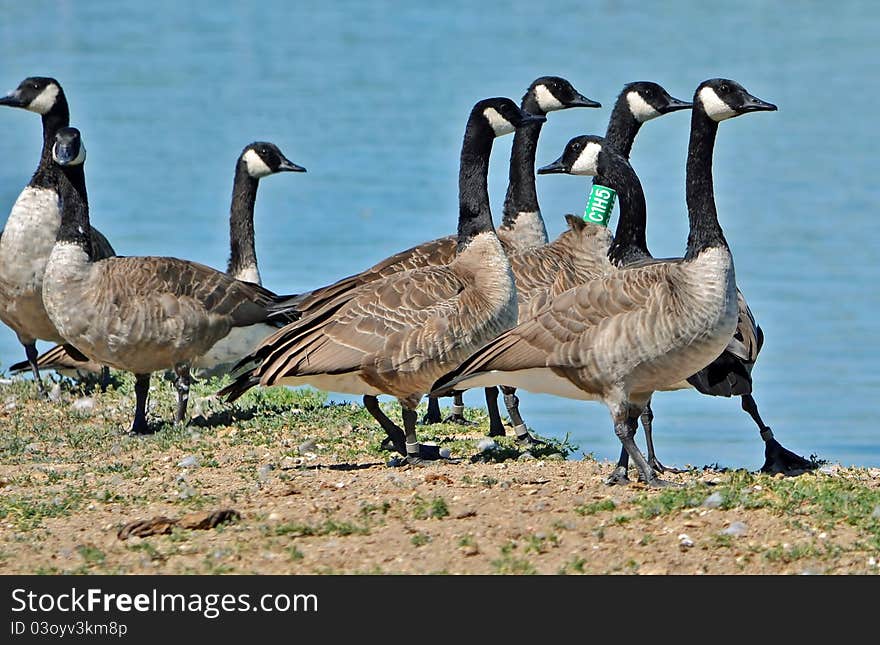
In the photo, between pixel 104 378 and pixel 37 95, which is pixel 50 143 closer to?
pixel 37 95

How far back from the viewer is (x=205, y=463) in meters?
10.1

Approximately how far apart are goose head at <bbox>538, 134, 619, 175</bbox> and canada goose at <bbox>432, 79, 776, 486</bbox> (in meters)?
1.85

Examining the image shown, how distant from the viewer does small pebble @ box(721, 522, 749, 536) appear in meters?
7.29

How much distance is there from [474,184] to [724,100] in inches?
86.4

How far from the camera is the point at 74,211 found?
12211 mm

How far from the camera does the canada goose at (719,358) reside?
9.34m

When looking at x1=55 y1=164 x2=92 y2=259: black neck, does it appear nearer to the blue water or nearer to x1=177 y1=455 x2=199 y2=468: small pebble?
x1=177 y1=455 x2=199 y2=468: small pebble

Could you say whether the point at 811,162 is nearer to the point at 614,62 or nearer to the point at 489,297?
the point at 614,62

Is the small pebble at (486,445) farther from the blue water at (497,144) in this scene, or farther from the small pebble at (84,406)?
the small pebble at (84,406)

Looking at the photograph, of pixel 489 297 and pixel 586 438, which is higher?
pixel 489 297

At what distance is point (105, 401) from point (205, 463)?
3.47 metres

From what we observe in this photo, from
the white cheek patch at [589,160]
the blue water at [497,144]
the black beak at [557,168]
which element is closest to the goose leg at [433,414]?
the blue water at [497,144]

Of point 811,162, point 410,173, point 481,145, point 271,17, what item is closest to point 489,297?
point 481,145

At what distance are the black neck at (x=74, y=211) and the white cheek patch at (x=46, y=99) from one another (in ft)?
7.18
